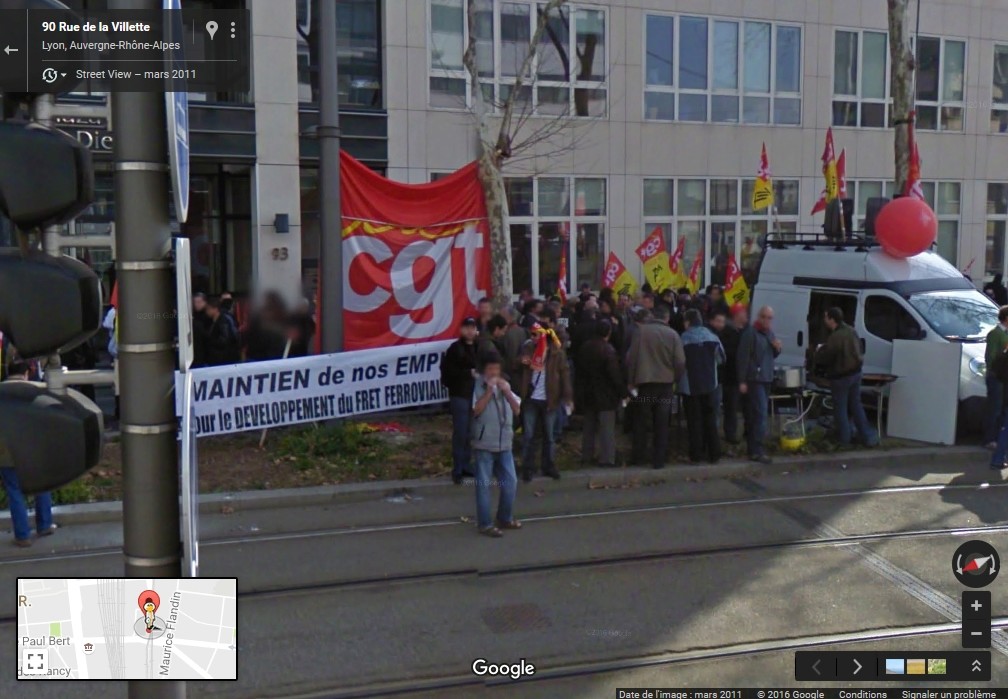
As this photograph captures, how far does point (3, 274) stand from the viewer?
2770 mm

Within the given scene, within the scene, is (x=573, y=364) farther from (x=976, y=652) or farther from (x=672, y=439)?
(x=976, y=652)

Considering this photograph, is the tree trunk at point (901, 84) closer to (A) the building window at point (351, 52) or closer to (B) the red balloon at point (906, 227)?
(B) the red balloon at point (906, 227)

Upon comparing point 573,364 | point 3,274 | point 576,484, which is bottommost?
point 576,484

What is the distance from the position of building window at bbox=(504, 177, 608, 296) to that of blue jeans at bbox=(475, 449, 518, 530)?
1282cm

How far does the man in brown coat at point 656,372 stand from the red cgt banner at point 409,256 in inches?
106

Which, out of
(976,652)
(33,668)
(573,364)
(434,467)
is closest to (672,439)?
(573,364)

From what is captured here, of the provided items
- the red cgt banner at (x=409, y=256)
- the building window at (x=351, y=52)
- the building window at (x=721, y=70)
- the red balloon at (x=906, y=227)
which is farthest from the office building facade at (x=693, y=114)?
the red cgt banner at (x=409, y=256)

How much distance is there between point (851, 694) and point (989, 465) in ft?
24.6

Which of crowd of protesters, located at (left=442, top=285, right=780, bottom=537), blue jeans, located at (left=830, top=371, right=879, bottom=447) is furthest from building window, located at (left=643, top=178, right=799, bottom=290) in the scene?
blue jeans, located at (left=830, top=371, right=879, bottom=447)

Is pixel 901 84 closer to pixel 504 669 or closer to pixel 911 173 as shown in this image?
pixel 911 173

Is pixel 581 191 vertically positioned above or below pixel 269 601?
above

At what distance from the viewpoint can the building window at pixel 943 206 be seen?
2594 centimetres

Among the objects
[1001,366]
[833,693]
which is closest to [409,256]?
[1001,366]

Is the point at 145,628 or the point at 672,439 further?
the point at 672,439
